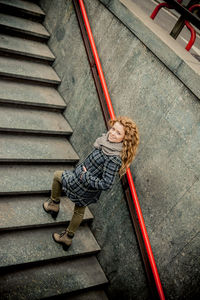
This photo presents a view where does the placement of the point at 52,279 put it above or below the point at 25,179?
→ below

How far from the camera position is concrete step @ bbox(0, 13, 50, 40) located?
14.3 feet

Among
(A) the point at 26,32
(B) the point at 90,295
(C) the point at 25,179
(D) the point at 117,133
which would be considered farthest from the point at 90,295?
(A) the point at 26,32

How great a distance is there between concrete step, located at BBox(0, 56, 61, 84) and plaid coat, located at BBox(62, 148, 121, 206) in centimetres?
211

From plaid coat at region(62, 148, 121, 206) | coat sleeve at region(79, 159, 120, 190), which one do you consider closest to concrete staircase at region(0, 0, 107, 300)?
plaid coat at region(62, 148, 121, 206)

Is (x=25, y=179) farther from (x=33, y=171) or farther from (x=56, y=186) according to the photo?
(x=56, y=186)

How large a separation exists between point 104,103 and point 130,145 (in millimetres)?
1134

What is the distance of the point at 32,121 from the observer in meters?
4.01

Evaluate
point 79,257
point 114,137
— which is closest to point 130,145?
point 114,137

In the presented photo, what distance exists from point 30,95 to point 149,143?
2285mm

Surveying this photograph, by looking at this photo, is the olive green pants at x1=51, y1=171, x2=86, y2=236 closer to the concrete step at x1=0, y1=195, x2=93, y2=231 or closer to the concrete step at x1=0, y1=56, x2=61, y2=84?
the concrete step at x1=0, y1=195, x2=93, y2=231

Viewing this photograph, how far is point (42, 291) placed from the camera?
9.88 ft

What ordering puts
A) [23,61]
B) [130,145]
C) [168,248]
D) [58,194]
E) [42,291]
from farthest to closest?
1. [23,61]
2. [58,194]
3. [42,291]
4. [168,248]
5. [130,145]

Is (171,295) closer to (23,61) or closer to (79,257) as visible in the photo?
(79,257)

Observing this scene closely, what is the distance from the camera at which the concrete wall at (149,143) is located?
8.42ft
